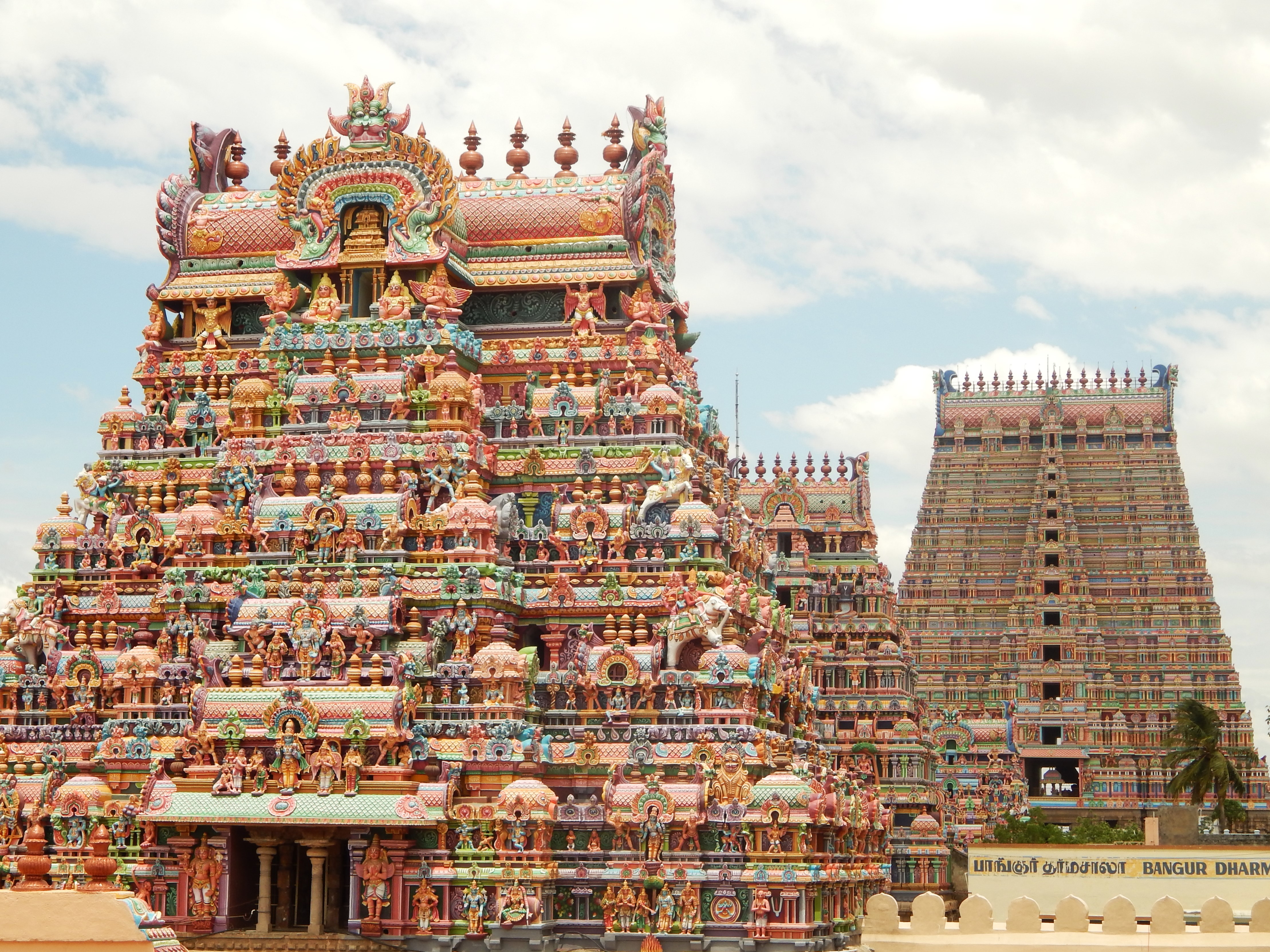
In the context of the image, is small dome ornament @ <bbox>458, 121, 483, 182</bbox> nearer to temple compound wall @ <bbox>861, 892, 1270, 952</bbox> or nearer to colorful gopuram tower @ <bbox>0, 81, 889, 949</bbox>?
colorful gopuram tower @ <bbox>0, 81, 889, 949</bbox>

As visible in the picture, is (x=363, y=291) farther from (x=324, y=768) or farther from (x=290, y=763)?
(x=324, y=768)

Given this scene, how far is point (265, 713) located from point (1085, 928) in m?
17.2

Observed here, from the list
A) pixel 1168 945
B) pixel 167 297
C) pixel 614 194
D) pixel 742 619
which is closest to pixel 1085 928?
pixel 1168 945

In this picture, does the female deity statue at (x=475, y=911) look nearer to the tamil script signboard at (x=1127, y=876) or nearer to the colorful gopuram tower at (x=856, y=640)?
the tamil script signboard at (x=1127, y=876)

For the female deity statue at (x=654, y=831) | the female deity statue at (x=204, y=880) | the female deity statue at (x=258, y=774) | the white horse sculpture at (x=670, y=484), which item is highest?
the white horse sculpture at (x=670, y=484)

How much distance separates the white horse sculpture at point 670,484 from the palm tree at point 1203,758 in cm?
4010

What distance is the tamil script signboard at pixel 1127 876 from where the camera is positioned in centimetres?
4906

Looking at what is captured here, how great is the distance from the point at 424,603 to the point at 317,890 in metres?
6.78

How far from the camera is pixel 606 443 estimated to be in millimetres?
51594

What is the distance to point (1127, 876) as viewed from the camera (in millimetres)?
49469

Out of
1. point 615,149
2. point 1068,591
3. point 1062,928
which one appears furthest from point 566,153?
point 1068,591

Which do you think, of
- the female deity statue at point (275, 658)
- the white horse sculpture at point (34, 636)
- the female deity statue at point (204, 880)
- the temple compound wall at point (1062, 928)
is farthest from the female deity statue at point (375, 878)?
the white horse sculpture at point (34, 636)

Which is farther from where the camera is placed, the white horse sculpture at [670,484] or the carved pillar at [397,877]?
the white horse sculpture at [670,484]

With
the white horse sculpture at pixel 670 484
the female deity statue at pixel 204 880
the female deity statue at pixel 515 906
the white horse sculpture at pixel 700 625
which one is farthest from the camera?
the white horse sculpture at pixel 670 484
